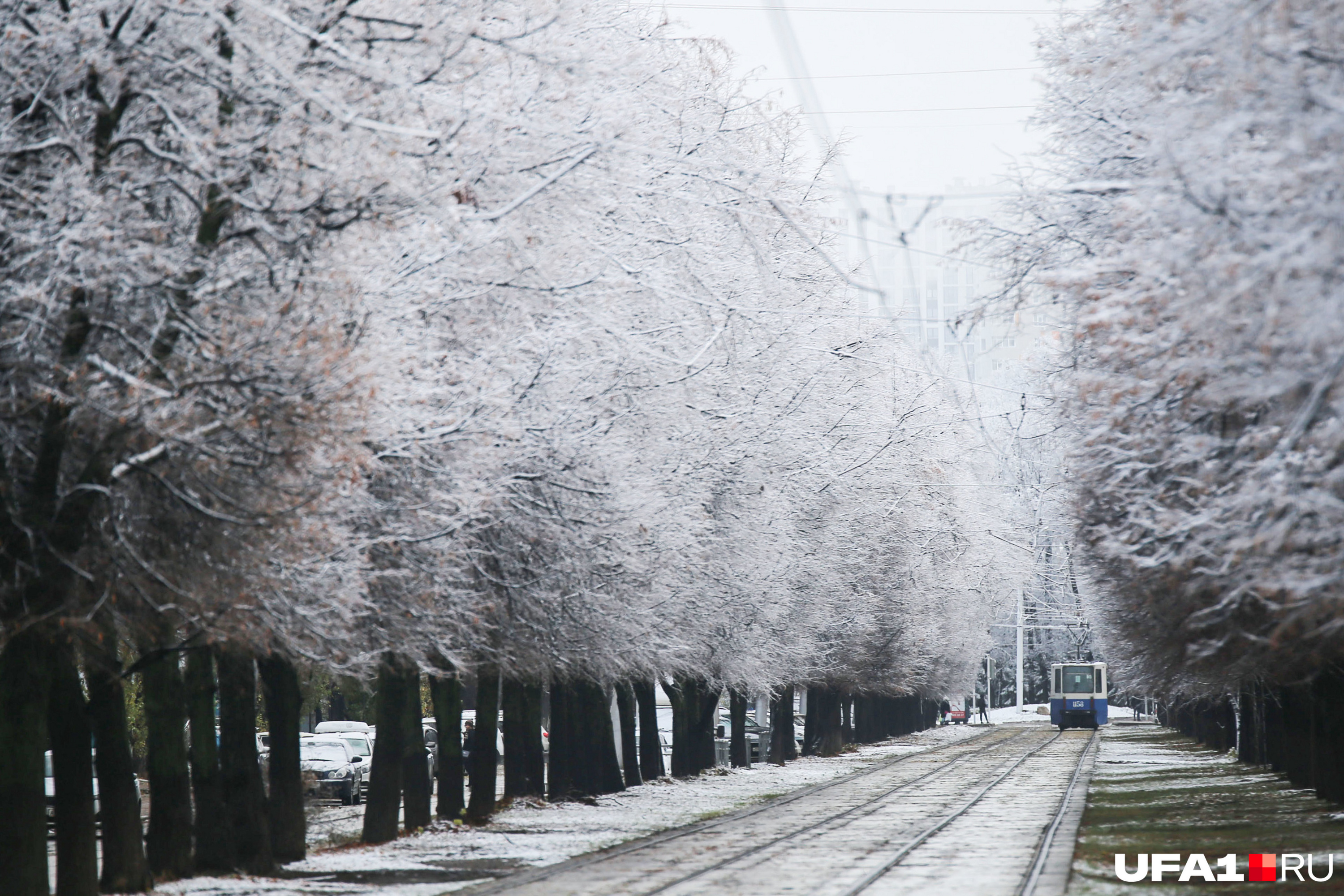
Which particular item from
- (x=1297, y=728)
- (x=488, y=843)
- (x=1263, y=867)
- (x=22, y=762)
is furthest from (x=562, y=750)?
(x=22, y=762)

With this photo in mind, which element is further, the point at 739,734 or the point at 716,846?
the point at 739,734

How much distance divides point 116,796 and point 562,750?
15.1 m

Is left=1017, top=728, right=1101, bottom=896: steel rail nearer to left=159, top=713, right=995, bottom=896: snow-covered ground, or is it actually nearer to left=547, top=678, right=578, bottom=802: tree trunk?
left=159, top=713, right=995, bottom=896: snow-covered ground

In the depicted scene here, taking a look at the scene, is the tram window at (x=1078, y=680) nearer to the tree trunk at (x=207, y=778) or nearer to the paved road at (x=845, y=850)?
the paved road at (x=845, y=850)

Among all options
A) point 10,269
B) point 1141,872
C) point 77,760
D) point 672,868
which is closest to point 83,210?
point 10,269

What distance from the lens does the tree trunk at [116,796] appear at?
15.7m

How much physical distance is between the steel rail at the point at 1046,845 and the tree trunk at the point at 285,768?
27.4 feet

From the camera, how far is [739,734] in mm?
47344

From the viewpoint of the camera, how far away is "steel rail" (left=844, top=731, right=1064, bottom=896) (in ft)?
55.0

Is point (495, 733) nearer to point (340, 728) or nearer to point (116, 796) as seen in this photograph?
point (116, 796)

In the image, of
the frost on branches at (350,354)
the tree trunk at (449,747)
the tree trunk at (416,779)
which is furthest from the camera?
the tree trunk at (449,747)

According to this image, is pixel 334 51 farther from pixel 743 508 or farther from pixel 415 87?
A: pixel 743 508

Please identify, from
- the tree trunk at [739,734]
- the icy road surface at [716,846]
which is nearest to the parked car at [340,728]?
the tree trunk at [739,734]

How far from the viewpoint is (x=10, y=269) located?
35.5 ft
